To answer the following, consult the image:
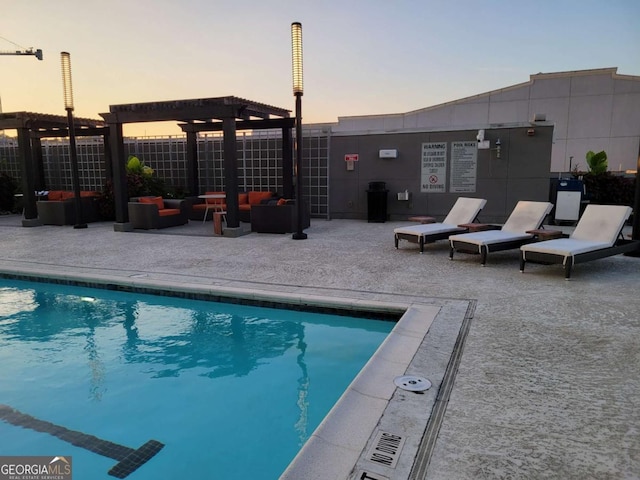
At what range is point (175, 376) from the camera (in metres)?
3.72

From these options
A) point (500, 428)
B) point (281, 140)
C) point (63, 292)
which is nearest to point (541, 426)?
point (500, 428)

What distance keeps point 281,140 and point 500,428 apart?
37.6 feet

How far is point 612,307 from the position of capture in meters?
4.52

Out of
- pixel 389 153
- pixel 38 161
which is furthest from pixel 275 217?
pixel 38 161

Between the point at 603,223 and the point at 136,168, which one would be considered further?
the point at 136,168

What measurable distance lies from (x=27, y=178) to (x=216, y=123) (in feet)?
A: 18.2

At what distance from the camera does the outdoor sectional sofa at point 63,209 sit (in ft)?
38.8

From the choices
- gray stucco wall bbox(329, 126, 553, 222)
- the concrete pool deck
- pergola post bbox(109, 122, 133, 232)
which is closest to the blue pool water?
the concrete pool deck

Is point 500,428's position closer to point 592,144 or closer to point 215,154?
point 215,154

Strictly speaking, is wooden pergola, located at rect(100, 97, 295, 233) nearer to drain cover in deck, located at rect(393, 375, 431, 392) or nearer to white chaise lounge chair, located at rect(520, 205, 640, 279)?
white chaise lounge chair, located at rect(520, 205, 640, 279)

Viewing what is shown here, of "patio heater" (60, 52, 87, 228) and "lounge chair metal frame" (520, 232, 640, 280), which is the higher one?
"patio heater" (60, 52, 87, 228)

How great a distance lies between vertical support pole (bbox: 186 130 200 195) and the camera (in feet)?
42.6

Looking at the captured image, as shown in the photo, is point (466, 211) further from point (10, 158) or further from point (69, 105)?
point (10, 158)

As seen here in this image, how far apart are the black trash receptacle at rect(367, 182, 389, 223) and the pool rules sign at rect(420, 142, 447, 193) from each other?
3.73 ft
